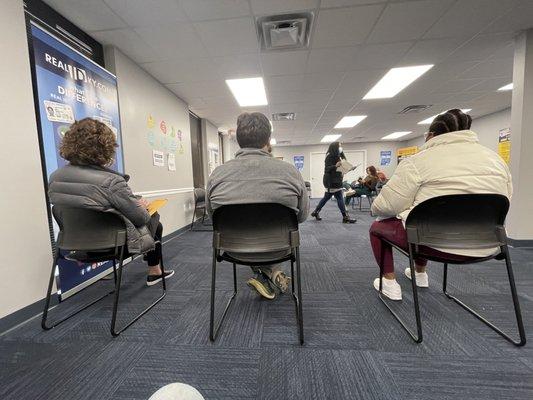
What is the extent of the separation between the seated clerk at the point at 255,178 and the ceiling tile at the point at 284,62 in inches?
74.8

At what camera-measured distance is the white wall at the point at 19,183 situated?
1427 millimetres

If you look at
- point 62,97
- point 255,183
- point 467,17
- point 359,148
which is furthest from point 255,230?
point 359,148

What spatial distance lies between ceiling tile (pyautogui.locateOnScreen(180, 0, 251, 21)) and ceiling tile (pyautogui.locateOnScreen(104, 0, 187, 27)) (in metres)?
0.08

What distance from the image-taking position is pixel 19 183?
4.93ft

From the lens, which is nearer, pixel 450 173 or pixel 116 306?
pixel 450 173


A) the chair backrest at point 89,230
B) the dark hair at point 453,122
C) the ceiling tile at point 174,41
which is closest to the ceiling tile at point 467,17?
the dark hair at point 453,122

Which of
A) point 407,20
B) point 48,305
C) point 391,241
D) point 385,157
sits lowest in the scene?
point 48,305

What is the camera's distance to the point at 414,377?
1.03 m

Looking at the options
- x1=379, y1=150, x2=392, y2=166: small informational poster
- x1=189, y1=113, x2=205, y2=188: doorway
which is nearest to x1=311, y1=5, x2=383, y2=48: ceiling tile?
x1=189, y1=113, x2=205, y2=188: doorway

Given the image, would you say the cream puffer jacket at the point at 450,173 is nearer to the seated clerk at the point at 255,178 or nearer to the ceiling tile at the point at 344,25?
the seated clerk at the point at 255,178

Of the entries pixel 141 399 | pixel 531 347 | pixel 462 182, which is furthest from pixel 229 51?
pixel 531 347

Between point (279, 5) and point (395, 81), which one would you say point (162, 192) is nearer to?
point (279, 5)

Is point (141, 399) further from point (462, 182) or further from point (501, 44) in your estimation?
point (501, 44)

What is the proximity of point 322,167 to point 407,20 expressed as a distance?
8.27m
